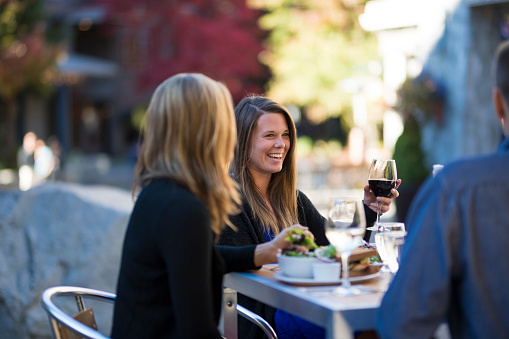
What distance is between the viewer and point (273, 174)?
3.49 metres

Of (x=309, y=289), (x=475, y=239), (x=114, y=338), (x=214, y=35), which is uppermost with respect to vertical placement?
(x=214, y=35)

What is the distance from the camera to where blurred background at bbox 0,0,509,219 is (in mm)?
9562

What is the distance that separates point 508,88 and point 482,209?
0.32 meters

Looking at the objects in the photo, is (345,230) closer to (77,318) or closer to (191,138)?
(191,138)

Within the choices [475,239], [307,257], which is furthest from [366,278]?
[475,239]

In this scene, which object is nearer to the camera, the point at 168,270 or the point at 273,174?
the point at 168,270

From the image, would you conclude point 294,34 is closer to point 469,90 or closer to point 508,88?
point 469,90

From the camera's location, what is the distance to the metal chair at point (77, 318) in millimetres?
2193

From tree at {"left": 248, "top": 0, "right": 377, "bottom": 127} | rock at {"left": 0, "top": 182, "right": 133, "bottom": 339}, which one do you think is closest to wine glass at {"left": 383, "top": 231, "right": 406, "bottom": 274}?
rock at {"left": 0, "top": 182, "right": 133, "bottom": 339}

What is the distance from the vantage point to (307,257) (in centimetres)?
227

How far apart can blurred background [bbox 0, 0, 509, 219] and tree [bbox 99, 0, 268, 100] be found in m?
0.04

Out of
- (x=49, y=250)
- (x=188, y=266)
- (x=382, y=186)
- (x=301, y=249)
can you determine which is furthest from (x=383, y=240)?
(x=49, y=250)

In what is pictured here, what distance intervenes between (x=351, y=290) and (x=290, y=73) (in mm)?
21159

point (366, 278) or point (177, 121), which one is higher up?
point (177, 121)
